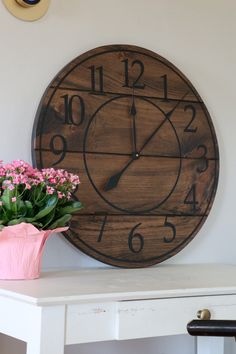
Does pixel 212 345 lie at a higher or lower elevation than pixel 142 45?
lower

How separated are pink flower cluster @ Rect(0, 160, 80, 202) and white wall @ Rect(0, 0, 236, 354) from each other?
25cm

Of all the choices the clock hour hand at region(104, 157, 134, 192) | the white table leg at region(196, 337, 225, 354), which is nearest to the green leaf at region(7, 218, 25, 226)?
the clock hour hand at region(104, 157, 134, 192)

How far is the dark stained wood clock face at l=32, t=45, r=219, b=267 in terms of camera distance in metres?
1.86

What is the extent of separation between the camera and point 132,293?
1418mm

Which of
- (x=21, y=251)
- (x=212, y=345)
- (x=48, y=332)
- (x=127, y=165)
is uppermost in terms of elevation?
(x=127, y=165)

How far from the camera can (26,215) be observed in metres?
1.57

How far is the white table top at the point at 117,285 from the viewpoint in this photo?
4.44 feet

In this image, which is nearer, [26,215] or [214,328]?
[214,328]

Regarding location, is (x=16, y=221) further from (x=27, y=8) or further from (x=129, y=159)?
(x=27, y=8)

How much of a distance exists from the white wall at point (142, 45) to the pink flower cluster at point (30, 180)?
25cm

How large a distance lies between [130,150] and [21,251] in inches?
22.2

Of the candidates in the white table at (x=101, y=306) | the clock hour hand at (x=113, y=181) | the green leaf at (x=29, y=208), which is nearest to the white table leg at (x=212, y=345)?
the white table at (x=101, y=306)

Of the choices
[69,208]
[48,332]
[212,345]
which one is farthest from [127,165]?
[48,332]

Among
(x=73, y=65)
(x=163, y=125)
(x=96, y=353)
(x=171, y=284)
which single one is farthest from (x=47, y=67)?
(x=96, y=353)
